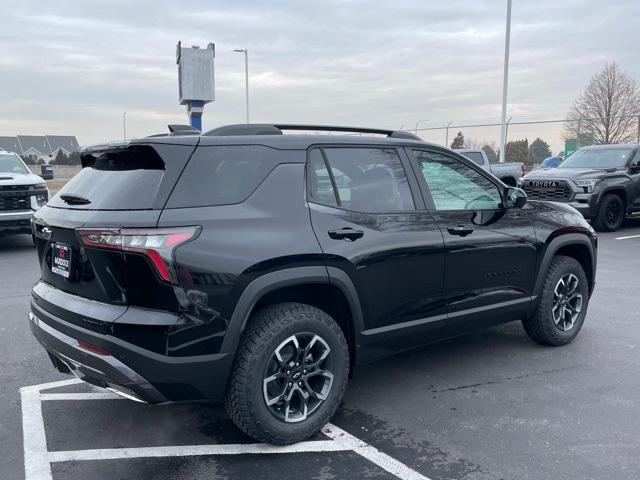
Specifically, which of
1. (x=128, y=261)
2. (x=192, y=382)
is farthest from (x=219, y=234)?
(x=192, y=382)

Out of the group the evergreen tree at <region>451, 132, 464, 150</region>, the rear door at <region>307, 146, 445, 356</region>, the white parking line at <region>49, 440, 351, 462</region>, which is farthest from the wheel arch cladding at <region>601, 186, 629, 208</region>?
the evergreen tree at <region>451, 132, 464, 150</region>

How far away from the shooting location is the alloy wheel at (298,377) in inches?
131

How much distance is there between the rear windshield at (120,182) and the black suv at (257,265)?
11 mm

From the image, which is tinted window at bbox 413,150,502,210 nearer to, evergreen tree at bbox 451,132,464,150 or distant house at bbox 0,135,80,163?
evergreen tree at bbox 451,132,464,150

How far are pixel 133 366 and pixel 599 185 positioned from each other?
11454mm

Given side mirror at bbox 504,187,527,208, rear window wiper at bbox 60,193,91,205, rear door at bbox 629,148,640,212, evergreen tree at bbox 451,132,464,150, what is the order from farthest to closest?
evergreen tree at bbox 451,132,464,150 < rear door at bbox 629,148,640,212 < side mirror at bbox 504,187,527,208 < rear window wiper at bbox 60,193,91,205

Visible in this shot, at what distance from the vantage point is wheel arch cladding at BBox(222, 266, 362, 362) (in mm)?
3135

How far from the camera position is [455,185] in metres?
4.35

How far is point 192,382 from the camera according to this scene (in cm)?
308

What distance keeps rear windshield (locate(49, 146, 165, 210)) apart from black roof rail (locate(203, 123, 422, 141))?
1.35 feet

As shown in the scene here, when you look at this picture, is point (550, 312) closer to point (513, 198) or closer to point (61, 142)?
point (513, 198)

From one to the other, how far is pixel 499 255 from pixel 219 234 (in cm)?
231

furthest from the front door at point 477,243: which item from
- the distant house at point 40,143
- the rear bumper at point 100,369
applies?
the distant house at point 40,143

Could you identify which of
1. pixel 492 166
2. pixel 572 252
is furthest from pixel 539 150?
pixel 572 252
